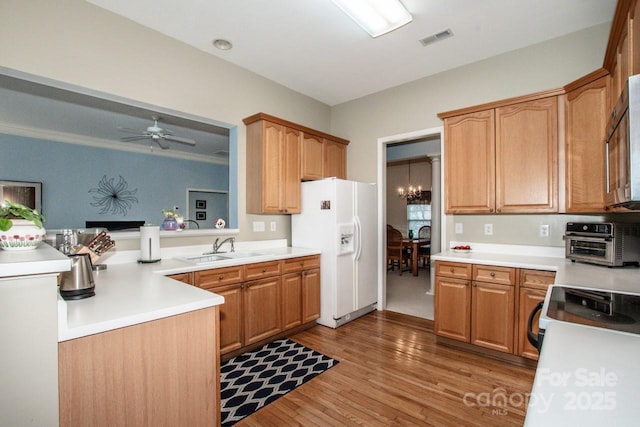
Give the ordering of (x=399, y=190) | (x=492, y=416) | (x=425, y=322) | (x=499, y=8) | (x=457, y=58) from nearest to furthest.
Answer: (x=492, y=416) < (x=499, y=8) < (x=457, y=58) < (x=425, y=322) < (x=399, y=190)

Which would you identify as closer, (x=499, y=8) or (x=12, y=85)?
(x=499, y=8)

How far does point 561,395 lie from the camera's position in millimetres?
639

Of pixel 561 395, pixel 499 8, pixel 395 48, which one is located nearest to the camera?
pixel 561 395

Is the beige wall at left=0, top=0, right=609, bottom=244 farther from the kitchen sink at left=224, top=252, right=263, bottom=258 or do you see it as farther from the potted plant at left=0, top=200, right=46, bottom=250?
the potted plant at left=0, top=200, right=46, bottom=250

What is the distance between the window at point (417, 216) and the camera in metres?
8.44

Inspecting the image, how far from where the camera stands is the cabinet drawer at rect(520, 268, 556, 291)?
2.36 m

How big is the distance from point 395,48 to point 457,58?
0.73 metres

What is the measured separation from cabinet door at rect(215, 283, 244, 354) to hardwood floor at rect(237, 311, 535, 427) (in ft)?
2.22

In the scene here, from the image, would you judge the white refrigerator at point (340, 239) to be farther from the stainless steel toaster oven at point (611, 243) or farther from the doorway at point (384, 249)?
the stainless steel toaster oven at point (611, 243)

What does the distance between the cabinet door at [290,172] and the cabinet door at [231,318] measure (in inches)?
43.9

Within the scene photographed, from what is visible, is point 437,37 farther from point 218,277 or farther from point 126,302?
point 126,302

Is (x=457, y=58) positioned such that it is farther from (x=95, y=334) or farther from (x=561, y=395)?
(x=95, y=334)

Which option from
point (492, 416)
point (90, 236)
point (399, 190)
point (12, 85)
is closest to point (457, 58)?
point (492, 416)

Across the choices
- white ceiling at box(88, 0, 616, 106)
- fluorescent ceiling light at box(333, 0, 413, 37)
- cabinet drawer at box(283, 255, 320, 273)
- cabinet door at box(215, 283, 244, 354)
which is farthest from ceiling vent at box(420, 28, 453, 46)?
cabinet door at box(215, 283, 244, 354)
